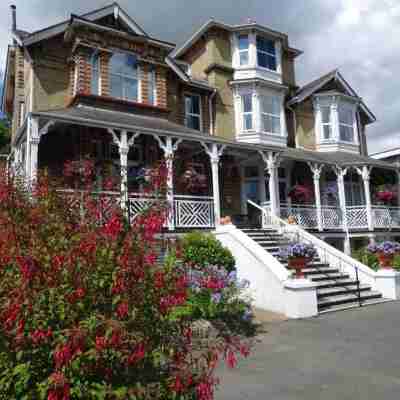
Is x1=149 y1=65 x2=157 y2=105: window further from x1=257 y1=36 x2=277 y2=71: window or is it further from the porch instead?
x1=257 y1=36 x2=277 y2=71: window

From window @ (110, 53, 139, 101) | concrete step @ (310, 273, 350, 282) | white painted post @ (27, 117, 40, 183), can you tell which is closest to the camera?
white painted post @ (27, 117, 40, 183)

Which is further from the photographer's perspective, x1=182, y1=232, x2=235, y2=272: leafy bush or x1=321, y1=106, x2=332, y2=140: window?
x1=321, y1=106, x2=332, y2=140: window

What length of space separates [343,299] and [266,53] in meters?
14.3

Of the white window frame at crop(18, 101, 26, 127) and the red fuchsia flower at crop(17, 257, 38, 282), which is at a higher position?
the white window frame at crop(18, 101, 26, 127)

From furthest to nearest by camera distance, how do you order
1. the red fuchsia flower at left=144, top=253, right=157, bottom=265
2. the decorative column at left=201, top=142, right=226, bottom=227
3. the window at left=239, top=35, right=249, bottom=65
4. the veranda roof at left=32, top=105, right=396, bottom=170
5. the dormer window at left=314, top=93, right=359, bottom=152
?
the dormer window at left=314, top=93, right=359, bottom=152 < the window at left=239, top=35, right=249, bottom=65 < the decorative column at left=201, top=142, right=226, bottom=227 < the veranda roof at left=32, top=105, right=396, bottom=170 < the red fuchsia flower at left=144, top=253, right=157, bottom=265

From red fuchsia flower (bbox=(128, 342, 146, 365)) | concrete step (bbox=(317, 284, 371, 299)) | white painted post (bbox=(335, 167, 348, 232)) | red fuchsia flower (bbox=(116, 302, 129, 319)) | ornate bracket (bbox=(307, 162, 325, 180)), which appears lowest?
concrete step (bbox=(317, 284, 371, 299))

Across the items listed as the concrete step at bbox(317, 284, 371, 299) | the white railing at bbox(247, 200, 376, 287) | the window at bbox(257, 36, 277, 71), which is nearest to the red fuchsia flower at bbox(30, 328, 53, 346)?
the concrete step at bbox(317, 284, 371, 299)

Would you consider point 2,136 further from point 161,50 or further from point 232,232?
point 232,232

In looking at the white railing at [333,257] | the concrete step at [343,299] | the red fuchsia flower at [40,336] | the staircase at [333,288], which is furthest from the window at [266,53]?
the red fuchsia flower at [40,336]

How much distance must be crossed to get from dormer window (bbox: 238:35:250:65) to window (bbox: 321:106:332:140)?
17.3 ft

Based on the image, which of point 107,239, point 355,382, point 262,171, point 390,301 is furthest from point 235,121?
point 107,239

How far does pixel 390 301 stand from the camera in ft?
33.9

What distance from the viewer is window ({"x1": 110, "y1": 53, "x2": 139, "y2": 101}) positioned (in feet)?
48.9

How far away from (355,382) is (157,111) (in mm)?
12877
